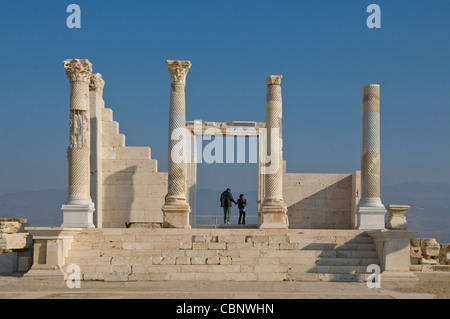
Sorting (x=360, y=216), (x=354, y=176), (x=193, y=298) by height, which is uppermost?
(x=354, y=176)

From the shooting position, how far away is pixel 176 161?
26.2 metres

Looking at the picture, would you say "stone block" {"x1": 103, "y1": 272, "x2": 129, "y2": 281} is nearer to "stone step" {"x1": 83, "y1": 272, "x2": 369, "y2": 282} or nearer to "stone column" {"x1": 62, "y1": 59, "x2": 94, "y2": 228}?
"stone step" {"x1": 83, "y1": 272, "x2": 369, "y2": 282}

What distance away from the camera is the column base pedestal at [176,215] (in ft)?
84.0

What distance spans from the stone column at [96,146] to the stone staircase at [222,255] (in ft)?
23.2

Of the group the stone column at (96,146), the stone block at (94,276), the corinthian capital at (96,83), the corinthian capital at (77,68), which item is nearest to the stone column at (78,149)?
the corinthian capital at (77,68)

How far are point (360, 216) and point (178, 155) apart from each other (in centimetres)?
755

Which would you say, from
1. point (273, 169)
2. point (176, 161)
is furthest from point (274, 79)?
point (176, 161)

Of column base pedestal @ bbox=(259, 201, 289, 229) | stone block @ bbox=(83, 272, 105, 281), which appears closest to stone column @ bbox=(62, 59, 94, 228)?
stone block @ bbox=(83, 272, 105, 281)

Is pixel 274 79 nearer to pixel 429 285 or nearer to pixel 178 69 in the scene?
pixel 178 69

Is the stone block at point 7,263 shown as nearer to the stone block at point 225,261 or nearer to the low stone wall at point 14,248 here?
the low stone wall at point 14,248

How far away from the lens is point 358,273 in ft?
66.0
